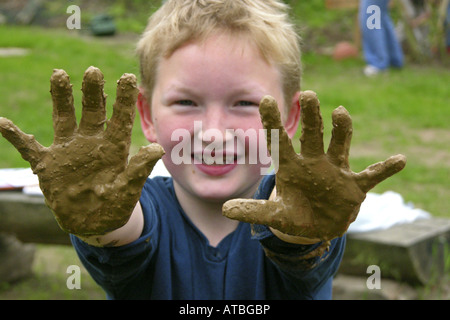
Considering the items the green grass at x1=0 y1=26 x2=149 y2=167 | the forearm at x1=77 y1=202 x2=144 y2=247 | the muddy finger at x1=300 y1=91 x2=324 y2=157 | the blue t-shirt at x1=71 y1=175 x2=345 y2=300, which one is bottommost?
the blue t-shirt at x1=71 y1=175 x2=345 y2=300

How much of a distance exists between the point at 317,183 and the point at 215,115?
47cm

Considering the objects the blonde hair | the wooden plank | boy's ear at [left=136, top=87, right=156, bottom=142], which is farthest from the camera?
the wooden plank

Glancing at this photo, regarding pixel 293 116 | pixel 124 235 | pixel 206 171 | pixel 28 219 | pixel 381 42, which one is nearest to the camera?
pixel 124 235

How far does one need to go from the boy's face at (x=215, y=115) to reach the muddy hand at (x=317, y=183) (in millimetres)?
389

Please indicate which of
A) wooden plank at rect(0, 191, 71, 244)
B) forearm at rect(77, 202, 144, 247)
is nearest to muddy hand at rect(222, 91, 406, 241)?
forearm at rect(77, 202, 144, 247)

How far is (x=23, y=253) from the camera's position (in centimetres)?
333

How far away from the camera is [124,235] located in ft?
5.74

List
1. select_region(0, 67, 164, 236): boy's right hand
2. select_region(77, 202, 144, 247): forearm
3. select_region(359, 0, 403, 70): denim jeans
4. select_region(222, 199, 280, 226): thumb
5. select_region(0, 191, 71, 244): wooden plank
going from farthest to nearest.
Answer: select_region(359, 0, 403, 70): denim jeans
select_region(0, 191, 71, 244): wooden plank
select_region(77, 202, 144, 247): forearm
select_region(0, 67, 164, 236): boy's right hand
select_region(222, 199, 280, 226): thumb

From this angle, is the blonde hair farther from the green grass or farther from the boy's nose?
the green grass

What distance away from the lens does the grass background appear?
12.5 ft

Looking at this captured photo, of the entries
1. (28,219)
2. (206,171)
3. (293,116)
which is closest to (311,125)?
(206,171)

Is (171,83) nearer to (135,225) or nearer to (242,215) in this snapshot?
(135,225)

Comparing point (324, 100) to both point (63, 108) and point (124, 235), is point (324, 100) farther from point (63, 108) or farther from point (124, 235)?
point (63, 108)

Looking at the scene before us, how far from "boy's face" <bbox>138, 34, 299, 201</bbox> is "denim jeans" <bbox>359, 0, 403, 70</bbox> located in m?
5.62
